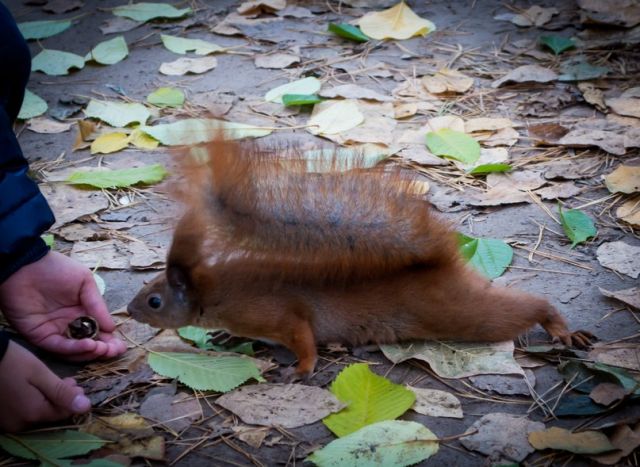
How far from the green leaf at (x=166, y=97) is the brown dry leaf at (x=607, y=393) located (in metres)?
2.51

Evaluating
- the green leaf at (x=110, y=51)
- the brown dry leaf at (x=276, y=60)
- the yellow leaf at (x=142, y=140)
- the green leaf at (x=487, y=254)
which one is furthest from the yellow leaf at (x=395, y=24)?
the green leaf at (x=487, y=254)

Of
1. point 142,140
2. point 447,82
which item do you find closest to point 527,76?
point 447,82

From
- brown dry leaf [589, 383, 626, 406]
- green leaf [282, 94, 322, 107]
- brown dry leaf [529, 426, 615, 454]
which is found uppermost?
brown dry leaf [529, 426, 615, 454]

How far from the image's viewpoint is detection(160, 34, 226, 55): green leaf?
4508 millimetres

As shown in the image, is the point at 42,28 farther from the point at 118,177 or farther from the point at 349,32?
the point at 118,177

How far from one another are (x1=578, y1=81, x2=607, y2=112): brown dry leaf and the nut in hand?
2.46m

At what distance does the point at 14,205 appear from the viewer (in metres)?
2.38

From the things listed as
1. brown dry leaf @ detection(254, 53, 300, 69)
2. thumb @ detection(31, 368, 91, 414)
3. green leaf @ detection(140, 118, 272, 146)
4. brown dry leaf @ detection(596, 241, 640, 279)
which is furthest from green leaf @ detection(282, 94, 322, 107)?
thumb @ detection(31, 368, 91, 414)

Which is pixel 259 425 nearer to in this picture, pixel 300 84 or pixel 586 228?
pixel 586 228

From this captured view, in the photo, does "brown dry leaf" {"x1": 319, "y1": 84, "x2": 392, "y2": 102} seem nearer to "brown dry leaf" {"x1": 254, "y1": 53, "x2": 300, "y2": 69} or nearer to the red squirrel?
"brown dry leaf" {"x1": 254, "y1": 53, "x2": 300, "y2": 69}

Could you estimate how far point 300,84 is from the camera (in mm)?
4043

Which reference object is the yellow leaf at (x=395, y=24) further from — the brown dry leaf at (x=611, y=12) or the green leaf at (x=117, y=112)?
the green leaf at (x=117, y=112)

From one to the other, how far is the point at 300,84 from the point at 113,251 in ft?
4.92

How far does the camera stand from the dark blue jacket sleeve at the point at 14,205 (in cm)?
235
